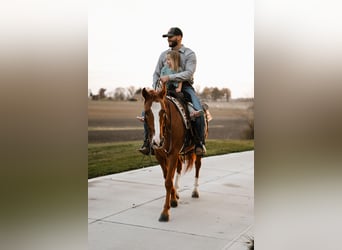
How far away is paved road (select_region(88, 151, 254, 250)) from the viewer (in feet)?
9.30

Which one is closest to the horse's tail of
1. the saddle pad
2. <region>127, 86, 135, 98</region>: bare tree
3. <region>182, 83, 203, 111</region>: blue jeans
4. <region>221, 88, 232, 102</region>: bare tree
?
the saddle pad

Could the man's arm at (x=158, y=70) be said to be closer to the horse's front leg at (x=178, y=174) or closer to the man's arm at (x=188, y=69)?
the man's arm at (x=188, y=69)

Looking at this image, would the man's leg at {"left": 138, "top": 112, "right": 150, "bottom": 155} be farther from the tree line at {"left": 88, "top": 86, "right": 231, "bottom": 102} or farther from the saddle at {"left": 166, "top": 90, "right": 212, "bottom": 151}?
the saddle at {"left": 166, "top": 90, "right": 212, "bottom": 151}

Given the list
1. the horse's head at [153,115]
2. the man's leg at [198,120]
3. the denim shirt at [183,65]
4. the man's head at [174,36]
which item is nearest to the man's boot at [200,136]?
the man's leg at [198,120]

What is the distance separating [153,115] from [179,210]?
28.9 inches

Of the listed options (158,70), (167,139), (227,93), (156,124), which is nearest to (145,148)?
(167,139)

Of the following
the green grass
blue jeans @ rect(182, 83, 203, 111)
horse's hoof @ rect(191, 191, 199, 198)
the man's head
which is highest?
the man's head

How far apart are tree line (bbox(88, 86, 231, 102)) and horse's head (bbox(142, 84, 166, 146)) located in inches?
8.8

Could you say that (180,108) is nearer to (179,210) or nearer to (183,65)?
(183,65)

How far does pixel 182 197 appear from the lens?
3.23 metres

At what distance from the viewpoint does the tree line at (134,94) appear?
2.98 metres
